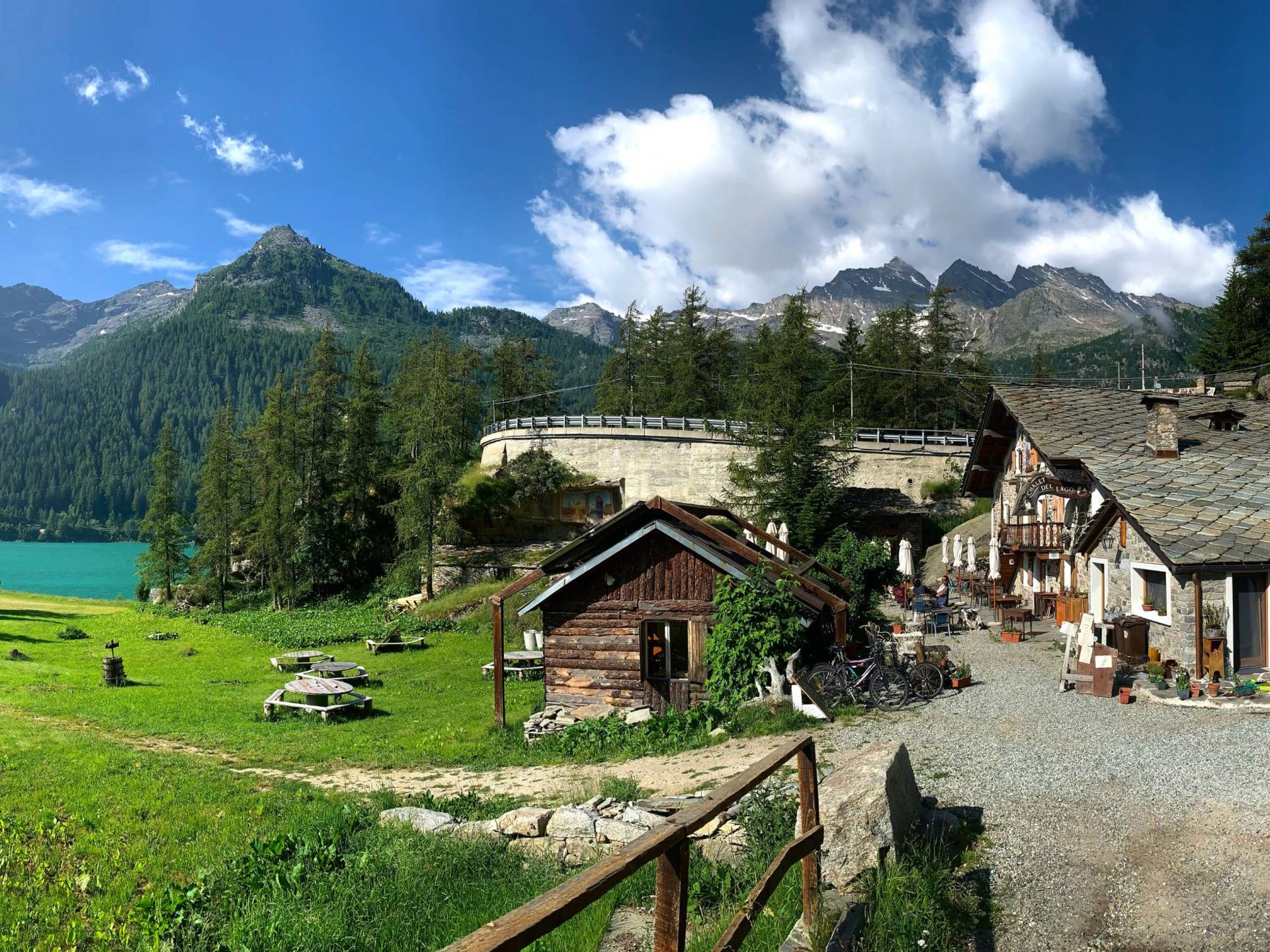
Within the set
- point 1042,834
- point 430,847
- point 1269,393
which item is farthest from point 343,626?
point 1269,393

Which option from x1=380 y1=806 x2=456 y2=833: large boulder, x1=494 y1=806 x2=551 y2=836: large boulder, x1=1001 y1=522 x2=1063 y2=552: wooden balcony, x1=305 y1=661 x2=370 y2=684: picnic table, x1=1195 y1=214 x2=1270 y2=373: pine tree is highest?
x1=1195 y1=214 x2=1270 y2=373: pine tree

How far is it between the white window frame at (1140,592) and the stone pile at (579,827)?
12.4 meters

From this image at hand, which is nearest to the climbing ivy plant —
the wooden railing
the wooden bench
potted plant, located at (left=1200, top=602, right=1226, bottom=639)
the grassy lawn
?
the grassy lawn

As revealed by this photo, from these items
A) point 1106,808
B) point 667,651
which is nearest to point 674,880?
point 1106,808

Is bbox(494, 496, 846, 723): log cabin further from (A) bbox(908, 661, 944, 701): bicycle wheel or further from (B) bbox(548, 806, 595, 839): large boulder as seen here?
(B) bbox(548, 806, 595, 839): large boulder

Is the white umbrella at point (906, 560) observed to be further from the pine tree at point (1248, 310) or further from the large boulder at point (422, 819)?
the pine tree at point (1248, 310)

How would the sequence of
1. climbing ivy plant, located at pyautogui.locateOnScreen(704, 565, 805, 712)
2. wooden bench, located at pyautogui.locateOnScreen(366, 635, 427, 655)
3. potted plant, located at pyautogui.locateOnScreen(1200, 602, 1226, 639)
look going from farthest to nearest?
wooden bench, located at pyautogui.locateOnScreen(366, 635, 427, 655) < potted plant, located at pyautogui.locateOnScreen(1200, 602, 1226, 639) < climbing ivy plant, located at pyautogui.locateOnScreen(704, 565, 805, 712)

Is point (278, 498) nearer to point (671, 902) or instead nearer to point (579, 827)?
point (579, 827)

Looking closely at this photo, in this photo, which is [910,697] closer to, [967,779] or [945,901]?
[967,779]

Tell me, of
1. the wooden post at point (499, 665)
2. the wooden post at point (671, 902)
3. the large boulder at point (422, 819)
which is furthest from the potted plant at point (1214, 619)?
the wooden post at point (671, 902)

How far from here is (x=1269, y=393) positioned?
127 ft

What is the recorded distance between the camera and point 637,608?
17.5 meters

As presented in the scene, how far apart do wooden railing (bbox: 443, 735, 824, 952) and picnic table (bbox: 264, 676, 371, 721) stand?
17478 millimetres

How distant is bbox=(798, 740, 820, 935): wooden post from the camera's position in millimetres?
5262
